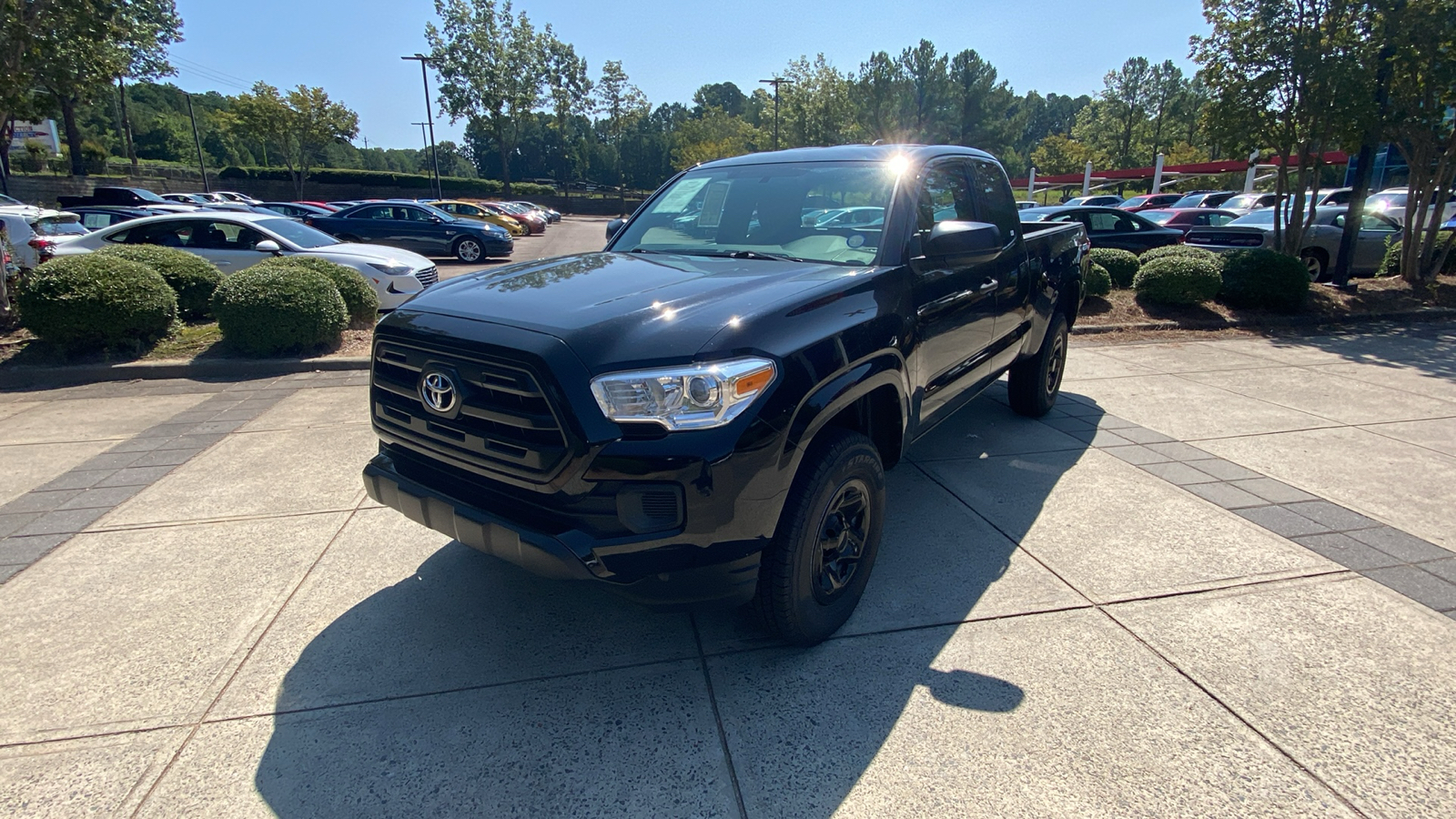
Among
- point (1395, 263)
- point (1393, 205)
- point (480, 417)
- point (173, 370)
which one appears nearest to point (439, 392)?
point (480, 417)

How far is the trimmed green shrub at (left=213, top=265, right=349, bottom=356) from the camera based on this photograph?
7492mm

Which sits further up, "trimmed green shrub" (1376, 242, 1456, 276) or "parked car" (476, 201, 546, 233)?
"parked car" (476, 201, 546, 233)

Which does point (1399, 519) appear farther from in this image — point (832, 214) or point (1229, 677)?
point (832, 214)

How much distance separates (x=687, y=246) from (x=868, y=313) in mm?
1177

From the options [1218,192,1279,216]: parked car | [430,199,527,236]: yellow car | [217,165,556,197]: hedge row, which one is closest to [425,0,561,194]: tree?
[217,165,556,197]: hedge row

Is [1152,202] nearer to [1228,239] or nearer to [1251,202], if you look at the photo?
[1251,202]

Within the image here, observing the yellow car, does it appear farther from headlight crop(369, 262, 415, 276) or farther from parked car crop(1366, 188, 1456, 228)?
parked car crop(1366, 188, 1456, 228)

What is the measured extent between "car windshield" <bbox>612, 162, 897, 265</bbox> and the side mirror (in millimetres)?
244

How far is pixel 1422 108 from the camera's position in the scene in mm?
10344

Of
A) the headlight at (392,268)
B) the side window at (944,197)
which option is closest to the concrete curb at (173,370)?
the headlight at (392,268)

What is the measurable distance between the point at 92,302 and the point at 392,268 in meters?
3.34

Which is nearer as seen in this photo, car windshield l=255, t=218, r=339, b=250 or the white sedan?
the white sedan

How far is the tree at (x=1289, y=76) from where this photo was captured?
9.91 meters

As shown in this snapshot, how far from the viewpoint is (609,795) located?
88.2 inches
